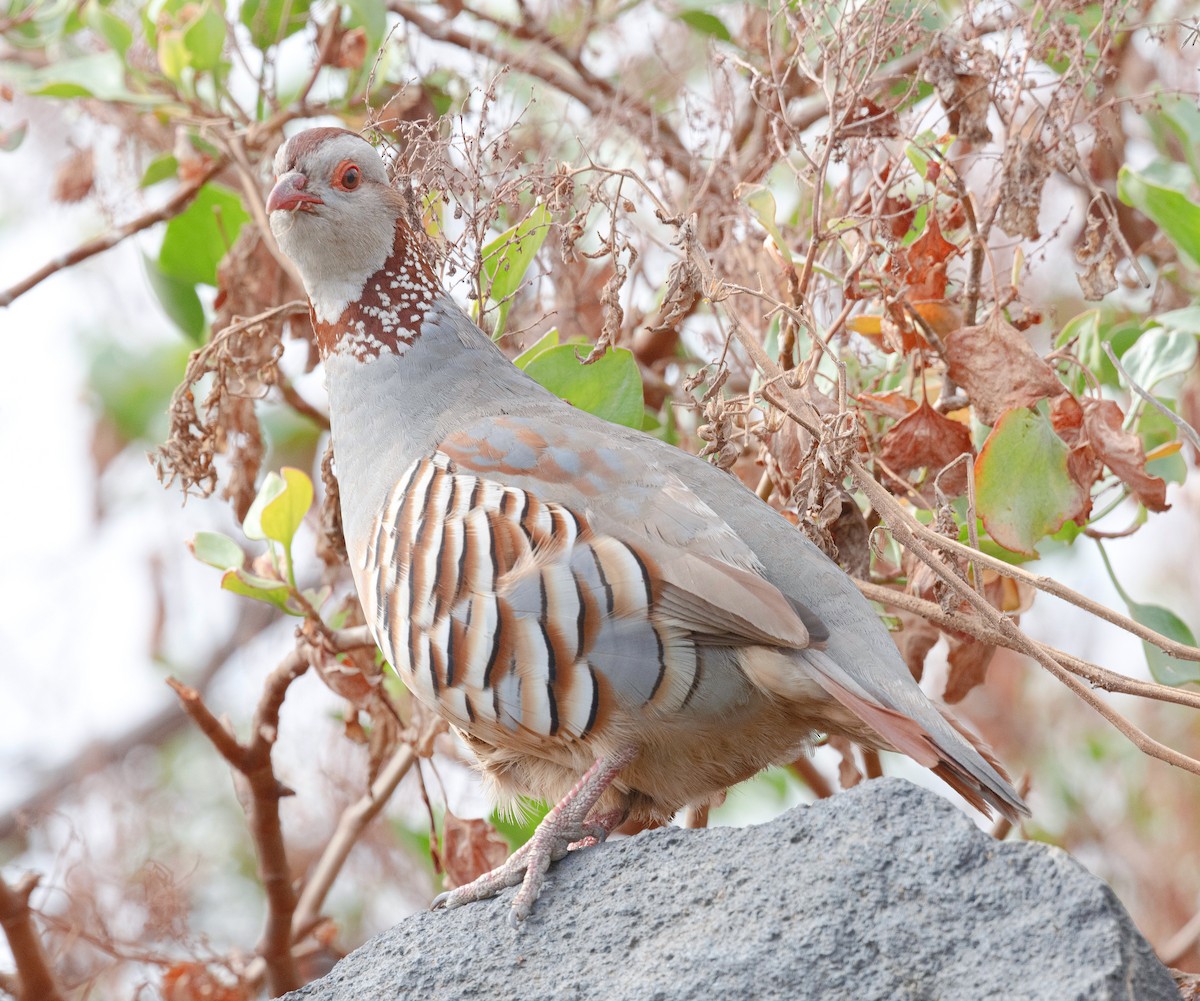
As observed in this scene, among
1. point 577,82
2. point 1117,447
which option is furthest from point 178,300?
point 1117,447

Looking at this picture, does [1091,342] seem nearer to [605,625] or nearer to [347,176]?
[605,625]

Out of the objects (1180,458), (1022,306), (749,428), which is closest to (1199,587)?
(1180,458)

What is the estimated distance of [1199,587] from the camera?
6.41m

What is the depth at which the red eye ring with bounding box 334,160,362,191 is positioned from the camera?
3.21 m

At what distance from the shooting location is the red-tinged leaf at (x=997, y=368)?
2.79 meters

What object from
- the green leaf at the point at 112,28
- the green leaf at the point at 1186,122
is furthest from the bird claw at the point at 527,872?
the green leaf at the point at 112,28

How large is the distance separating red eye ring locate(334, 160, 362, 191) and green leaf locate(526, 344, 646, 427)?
1.83 ft

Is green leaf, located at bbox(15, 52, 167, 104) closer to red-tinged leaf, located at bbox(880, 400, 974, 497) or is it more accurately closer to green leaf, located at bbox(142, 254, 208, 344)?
green leaf, located at bbox(142, 254, 208, 344)

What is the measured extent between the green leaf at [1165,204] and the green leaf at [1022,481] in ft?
2.27

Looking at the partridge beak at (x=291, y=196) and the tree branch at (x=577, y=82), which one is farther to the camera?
the tree branch at (x=577, y=82)

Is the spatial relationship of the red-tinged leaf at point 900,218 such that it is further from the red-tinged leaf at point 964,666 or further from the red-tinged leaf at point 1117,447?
the red-tinged leaf at point 964,666

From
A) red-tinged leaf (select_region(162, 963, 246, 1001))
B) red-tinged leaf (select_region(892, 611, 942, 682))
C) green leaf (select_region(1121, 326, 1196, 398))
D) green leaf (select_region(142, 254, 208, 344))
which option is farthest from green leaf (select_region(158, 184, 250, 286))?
green leaf (select_region(1121, 326, 1196, 398))

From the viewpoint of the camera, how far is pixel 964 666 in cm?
315

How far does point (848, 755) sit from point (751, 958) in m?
1.39
